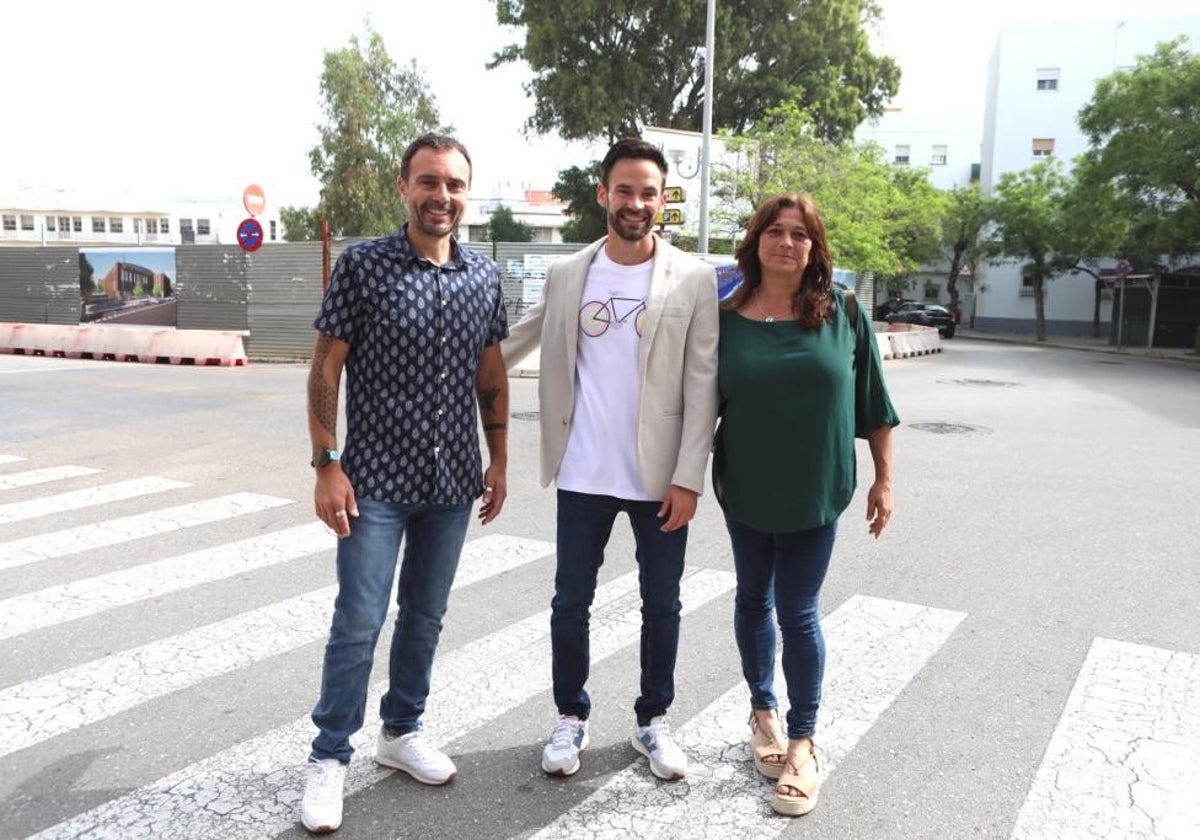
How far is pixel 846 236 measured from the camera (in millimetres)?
24578

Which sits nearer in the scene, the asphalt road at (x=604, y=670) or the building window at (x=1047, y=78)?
the asphalt road at (x=604, y=670)

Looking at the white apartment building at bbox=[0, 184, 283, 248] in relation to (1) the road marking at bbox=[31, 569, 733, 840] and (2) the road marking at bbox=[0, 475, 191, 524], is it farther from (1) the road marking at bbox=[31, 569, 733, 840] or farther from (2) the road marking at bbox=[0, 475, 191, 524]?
(1) the road marking at bbox=[31, 569, 733, 840]

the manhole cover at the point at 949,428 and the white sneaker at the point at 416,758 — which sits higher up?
the white sneaker at the point at 416,758

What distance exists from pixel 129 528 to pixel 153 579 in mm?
1239

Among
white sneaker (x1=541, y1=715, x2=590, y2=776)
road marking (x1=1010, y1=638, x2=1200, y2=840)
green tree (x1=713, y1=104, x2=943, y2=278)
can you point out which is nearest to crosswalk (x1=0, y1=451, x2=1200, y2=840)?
road marking (x1=1010, y1=638, x2=1200, y2=840)

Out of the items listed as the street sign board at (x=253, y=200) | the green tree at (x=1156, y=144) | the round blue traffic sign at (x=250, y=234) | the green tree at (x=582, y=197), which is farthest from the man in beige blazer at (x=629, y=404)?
the green tree at (x=582, y=197)

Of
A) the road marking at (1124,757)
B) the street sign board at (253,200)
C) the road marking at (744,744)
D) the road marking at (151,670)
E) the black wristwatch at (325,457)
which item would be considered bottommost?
the road marking at (151,670)

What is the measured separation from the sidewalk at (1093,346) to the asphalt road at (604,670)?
2285cm

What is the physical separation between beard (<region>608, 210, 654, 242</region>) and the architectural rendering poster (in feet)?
73.2

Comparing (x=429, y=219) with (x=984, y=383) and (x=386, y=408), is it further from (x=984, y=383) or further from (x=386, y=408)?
(x=984, y=383)

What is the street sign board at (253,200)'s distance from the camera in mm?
18225

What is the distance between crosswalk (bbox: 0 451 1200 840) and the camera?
115 inches

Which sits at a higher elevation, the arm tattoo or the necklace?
the necklace

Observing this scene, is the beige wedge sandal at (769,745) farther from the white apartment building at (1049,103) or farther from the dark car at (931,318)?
the white apartment building at (1049,103)
